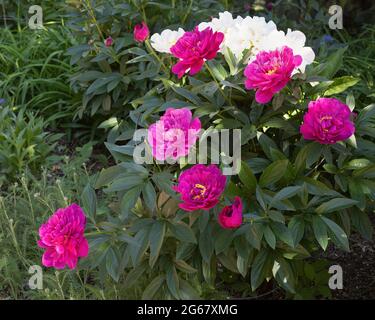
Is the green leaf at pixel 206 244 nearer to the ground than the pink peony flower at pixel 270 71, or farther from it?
nearer to the ground

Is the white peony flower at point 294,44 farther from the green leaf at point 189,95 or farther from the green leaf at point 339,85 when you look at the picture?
the green leaf at point 189,95

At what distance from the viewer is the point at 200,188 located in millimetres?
2137

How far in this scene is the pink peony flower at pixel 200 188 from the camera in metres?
2.11

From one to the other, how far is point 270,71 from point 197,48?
10.1 inches

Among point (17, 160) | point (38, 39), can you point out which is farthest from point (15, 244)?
point (38, 39)

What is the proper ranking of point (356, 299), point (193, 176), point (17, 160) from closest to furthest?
1. point (193, 176)
2. point (356, 299)
3. point (17, 160)

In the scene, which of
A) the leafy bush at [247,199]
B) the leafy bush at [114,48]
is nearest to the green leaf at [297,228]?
the leafy bush at [247,199]

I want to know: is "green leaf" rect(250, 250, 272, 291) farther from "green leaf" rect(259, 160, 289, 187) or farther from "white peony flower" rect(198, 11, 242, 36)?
"white peony flower" rect(198, 11, 242, 36)

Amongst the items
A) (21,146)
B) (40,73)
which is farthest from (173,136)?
(40,73)

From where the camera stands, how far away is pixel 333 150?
2.60 m

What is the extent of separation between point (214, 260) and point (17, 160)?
170 centimetres

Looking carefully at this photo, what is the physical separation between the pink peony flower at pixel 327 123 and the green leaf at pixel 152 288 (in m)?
0.71

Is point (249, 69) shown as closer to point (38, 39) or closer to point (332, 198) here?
point (332, 198)

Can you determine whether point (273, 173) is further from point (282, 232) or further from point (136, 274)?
point (136, 274)
